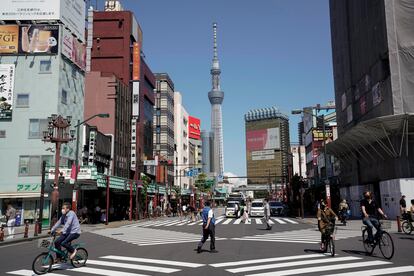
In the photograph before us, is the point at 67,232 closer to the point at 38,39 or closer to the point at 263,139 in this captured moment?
the point at 38,39

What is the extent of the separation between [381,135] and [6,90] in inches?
1300

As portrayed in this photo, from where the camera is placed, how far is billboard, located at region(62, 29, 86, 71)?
1565 inches

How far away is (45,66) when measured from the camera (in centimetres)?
3844

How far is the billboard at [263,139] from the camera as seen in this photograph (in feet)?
602

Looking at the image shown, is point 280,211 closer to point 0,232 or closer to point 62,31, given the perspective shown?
point 62,31

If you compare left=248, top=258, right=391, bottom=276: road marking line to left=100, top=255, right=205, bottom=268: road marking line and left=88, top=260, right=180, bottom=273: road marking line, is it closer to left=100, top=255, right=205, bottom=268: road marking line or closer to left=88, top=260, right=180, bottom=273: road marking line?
left=100, top=255, right=205, bottom=268: road marking line

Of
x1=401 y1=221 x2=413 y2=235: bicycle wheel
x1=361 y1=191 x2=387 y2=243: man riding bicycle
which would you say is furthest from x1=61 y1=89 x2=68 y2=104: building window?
x1=361 y1=191 x2=387 y2=243: man riding bicycle

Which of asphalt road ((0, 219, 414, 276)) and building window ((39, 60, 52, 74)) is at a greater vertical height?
building window ((39, 60, 52, 74))

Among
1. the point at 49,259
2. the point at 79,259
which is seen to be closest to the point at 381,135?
the point at 79,259

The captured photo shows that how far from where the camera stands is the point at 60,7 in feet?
129

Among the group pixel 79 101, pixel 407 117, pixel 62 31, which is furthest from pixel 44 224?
pixel 407 117

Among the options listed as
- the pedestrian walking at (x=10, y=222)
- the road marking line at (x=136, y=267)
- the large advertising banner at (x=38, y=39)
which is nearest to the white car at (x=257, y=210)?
the large advertising banner at (x=38, y=39)

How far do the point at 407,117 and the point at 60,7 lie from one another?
32.3 meters

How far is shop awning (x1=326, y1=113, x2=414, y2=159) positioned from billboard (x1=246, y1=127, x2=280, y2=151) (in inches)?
5675
